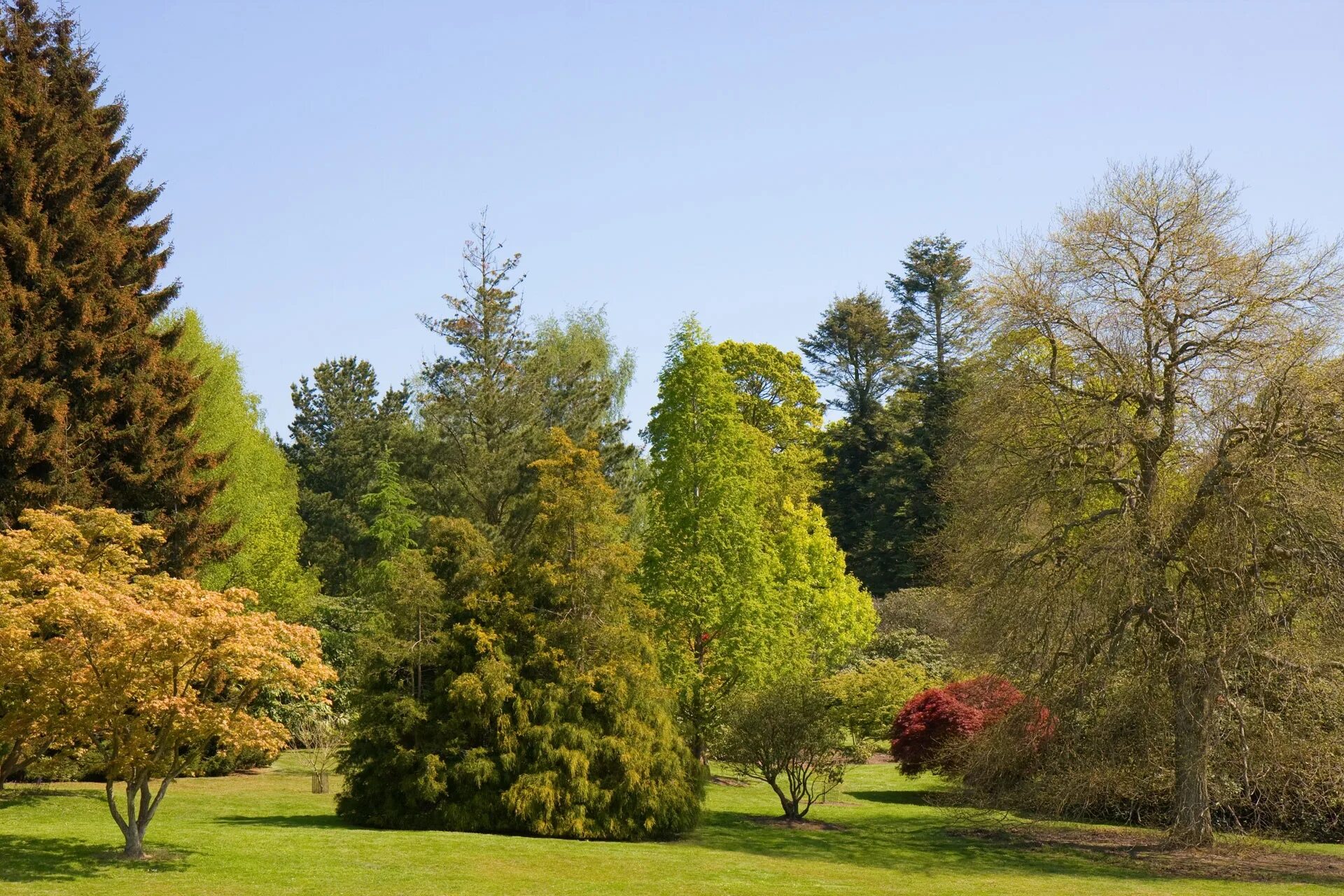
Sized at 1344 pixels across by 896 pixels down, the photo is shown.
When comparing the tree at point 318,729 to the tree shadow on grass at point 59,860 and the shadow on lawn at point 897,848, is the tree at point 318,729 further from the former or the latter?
the tree shadow on grass at point 59,860

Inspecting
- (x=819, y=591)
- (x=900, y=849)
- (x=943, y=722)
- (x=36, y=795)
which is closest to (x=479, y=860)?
(x=900, y=849)

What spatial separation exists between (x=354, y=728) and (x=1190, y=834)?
14.2 m

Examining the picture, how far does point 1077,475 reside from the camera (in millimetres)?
19500

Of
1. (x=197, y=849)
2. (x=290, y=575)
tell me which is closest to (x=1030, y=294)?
(x=197, y=849)

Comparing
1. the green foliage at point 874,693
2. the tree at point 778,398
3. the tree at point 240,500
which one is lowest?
the green foliage at point 874,693

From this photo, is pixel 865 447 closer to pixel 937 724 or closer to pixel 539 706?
pixel 937 724

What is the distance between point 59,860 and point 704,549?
46.9 feet

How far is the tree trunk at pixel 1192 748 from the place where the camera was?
1761 centimetres

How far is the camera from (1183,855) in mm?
18469

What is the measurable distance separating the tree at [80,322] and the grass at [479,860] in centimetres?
589

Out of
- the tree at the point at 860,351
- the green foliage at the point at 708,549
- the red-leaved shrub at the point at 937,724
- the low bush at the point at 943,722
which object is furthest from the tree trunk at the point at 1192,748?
the tree at the point at 860,351

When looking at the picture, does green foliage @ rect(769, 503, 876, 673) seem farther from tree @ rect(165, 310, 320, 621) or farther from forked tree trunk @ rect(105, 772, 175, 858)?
forked tree trunk @ rect(105, 772, 175, 858)

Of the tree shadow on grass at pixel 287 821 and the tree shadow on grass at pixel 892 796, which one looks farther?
the tree shadow on grass at pixel 892 796

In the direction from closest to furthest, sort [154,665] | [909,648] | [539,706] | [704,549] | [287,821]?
[154,665], [287,821], [539,706], [704,549], [909,648]
